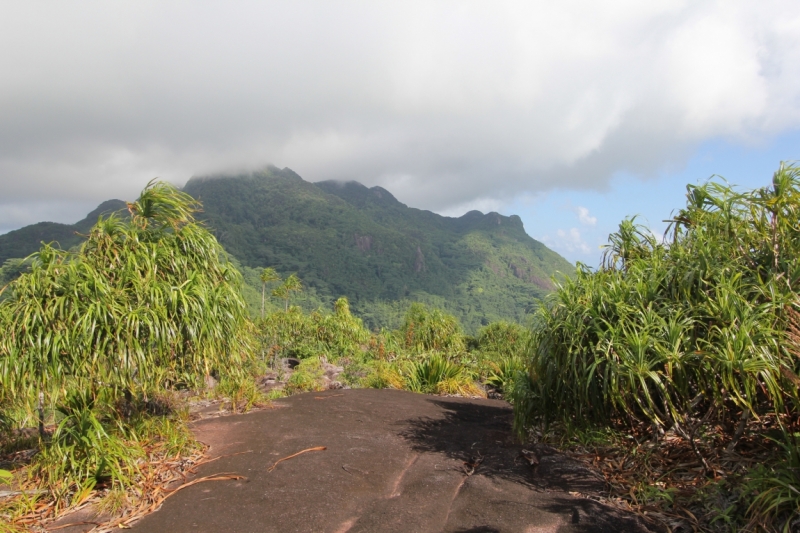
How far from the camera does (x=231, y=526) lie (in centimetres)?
401

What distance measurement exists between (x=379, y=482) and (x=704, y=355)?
300 cm

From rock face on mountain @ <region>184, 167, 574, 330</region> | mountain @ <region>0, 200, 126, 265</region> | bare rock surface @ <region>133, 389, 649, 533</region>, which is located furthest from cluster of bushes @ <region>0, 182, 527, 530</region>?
rock face on mountain @ <region>184, 167, 574, 330</region>

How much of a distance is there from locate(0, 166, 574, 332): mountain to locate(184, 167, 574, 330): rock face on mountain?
6.9 inches

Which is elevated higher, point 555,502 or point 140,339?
point 140,339

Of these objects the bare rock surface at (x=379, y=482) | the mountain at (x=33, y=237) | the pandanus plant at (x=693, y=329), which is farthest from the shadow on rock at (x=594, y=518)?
the mountain at (x=33, y=237)

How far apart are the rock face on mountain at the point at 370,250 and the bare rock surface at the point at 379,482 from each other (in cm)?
4795

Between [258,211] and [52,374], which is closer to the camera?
[52,374]

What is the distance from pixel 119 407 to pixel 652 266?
5.96m

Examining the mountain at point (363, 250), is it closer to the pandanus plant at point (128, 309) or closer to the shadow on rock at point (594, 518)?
the pandanus plant at point (128, 309)

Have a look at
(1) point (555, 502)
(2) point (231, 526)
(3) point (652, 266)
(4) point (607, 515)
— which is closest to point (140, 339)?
(2) point (231, 526)

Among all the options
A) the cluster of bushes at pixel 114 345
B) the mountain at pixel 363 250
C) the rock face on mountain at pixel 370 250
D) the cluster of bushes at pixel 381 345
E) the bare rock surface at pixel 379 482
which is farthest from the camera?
the rock face on mountain at pixel 370 250

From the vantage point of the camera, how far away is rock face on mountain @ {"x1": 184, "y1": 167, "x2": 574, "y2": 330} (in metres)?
67.6

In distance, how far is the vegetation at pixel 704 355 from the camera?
12.8 ft

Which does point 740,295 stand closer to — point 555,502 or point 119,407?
point 555,502
